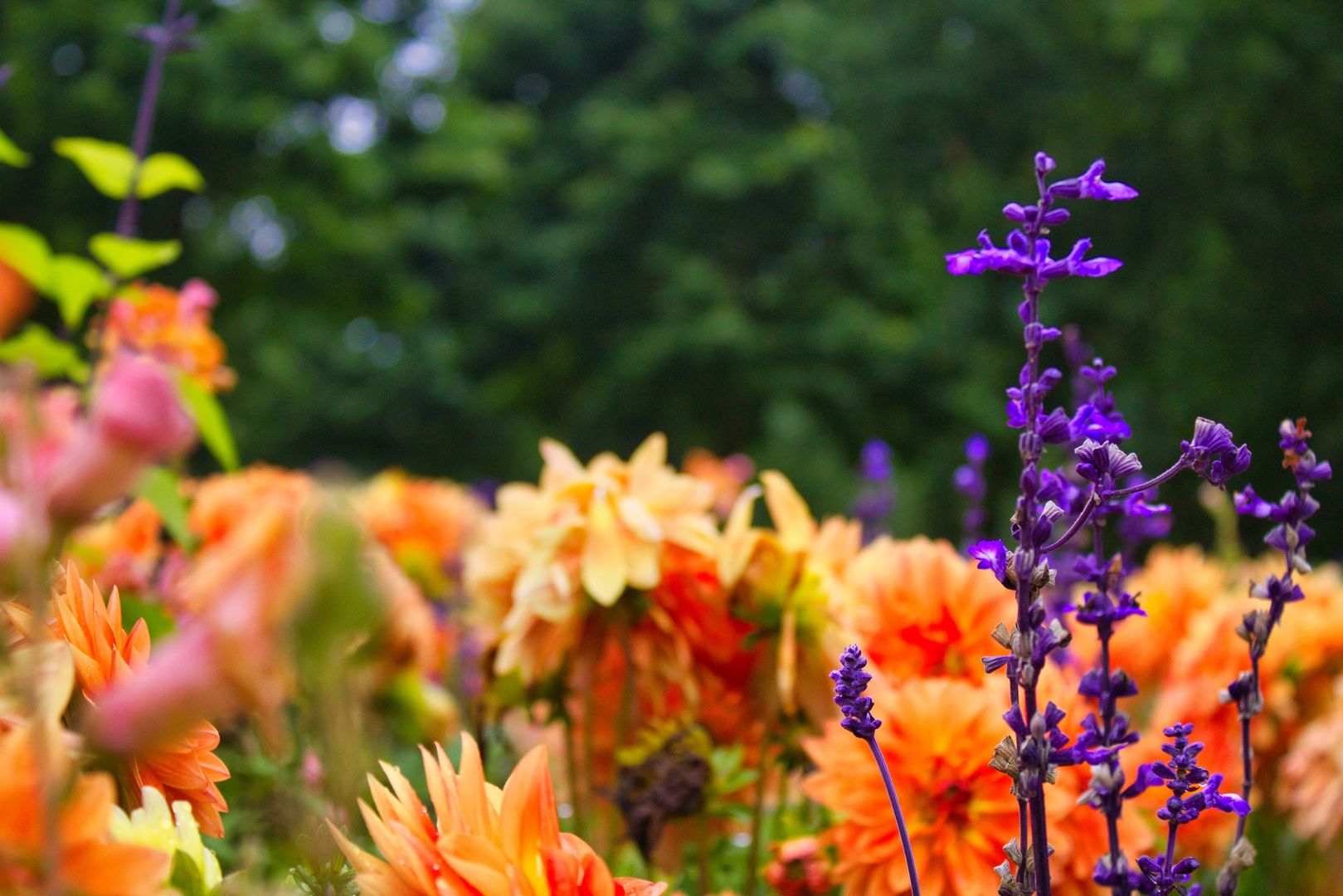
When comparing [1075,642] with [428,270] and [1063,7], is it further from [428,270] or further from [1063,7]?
[428,270]

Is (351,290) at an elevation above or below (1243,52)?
below

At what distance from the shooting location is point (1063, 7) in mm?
7918

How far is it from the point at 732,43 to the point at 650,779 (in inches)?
484

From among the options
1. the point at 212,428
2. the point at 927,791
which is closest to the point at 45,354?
the point at 212,428

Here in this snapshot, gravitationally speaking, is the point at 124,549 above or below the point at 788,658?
below

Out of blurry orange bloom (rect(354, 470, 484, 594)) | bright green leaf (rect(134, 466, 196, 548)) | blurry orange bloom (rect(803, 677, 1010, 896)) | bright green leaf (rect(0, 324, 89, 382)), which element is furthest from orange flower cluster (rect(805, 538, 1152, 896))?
blurry orange bloom (rect(354, 470, 484, 594))

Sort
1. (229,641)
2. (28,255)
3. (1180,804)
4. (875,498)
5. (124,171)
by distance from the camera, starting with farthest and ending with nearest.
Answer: (875,498)
(124,171)
(28,255)
(1180,804)
(229,641)

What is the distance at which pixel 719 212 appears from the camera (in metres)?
11.9

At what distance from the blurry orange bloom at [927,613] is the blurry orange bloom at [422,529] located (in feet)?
5.39

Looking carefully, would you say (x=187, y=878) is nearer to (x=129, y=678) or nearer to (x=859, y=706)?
(x=129, y=678)

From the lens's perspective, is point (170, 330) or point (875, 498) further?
point (875, 498)

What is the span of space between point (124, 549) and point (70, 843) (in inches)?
59.5

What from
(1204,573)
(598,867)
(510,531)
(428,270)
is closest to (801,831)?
(510,531)

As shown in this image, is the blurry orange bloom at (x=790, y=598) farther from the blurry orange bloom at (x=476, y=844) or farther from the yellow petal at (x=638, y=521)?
the blurry orange bloom at (x=476, y=844)
